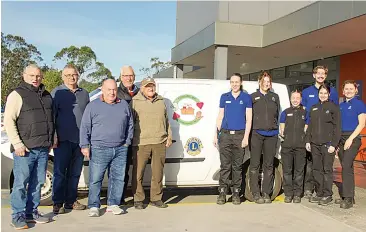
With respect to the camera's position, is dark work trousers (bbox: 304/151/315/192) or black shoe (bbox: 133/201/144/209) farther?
dark work trousers (bbox: 304/151/315/192)

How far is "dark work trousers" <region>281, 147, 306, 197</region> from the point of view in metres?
5.89

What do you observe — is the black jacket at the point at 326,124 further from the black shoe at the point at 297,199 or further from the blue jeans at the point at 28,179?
the blue jeans at the point at 28,179

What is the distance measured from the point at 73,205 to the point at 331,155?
3.70 m

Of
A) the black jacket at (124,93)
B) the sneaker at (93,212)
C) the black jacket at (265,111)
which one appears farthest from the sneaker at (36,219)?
the black jacket at (265,111)

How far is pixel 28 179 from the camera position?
4.41 m

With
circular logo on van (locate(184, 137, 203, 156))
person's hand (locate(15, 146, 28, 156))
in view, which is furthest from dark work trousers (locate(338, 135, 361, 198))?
person's hand (locate(15, 146, 28, 156))

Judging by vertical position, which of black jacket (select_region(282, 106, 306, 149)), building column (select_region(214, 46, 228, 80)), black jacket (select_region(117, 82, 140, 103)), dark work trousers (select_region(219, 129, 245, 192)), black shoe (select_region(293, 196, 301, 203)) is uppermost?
building column (select_region(214, 46, 228, 80))

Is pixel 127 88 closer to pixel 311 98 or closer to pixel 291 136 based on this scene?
pixel 291 136

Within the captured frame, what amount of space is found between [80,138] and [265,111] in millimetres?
2623

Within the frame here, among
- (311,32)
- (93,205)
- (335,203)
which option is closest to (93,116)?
(93,205)

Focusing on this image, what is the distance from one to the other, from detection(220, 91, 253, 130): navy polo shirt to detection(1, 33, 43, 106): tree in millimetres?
33859

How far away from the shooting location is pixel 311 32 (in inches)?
379

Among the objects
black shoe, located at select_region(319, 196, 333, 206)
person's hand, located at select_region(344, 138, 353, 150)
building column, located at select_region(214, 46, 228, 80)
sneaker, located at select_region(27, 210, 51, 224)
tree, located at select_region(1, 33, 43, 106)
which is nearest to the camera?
sneaker, located at select_region(27, 210, 51, 224)

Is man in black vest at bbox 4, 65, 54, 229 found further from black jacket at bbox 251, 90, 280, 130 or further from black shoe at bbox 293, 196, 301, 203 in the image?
black shoe at bbox 293, 196, 301, 203
